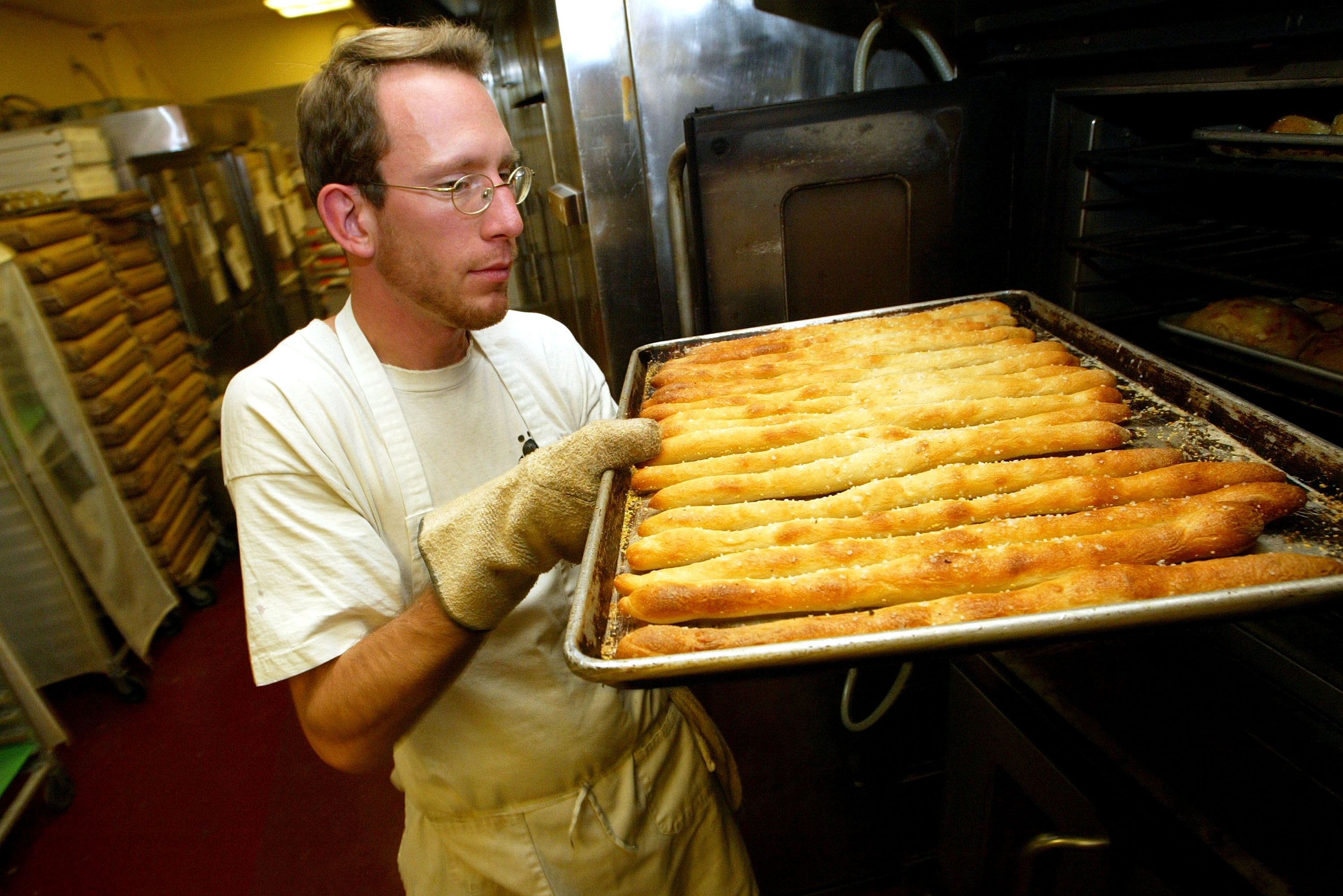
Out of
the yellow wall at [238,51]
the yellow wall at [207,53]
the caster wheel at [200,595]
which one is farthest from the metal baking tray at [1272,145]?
the yellow wall at [238,51]

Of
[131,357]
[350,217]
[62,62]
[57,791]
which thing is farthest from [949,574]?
[62,62]

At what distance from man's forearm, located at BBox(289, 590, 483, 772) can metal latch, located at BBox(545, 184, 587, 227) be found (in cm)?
171

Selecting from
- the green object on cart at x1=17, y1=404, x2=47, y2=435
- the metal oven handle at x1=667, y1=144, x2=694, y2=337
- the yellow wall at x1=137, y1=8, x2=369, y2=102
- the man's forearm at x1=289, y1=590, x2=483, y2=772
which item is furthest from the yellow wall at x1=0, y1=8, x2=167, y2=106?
the man's forearm at x1=289, y1=590, x2=483, y2=772

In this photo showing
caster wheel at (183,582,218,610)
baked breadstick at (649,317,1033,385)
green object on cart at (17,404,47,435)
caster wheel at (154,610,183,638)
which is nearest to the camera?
baked breadstick at (649,317,1033,385)

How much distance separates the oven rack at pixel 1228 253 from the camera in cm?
144

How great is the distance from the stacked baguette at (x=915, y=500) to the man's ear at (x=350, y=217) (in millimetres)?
664

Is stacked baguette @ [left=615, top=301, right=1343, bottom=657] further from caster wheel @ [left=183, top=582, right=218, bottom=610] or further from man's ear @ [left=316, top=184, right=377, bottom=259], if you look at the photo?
caster wheel @ [left=183, top=582, right=218, bottom=610]

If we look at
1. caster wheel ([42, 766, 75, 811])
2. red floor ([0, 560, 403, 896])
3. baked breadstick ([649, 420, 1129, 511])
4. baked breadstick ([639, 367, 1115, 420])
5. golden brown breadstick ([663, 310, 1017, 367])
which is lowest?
red floor ([0, 560, 403, 896])

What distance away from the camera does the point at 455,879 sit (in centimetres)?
157

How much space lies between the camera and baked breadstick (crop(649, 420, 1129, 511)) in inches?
51.8

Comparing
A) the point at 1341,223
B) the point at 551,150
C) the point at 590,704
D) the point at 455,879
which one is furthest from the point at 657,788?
the point at 551,150

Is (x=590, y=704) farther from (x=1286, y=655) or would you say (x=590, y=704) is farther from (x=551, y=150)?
(x=551, y=150)

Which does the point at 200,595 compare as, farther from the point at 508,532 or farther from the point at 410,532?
the point at 508,532

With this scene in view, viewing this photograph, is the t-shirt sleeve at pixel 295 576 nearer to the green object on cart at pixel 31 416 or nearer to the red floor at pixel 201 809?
the red floor at pixel 201 809
